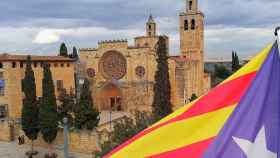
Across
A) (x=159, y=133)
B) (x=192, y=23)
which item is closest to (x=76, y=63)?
(x=192, y=23)

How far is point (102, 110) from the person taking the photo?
3772 cm

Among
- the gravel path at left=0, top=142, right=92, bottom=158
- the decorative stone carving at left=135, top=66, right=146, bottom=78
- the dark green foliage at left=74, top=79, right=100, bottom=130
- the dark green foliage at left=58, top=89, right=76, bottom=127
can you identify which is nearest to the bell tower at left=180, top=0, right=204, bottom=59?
the decorative stone carving at left=135, top=66, right=146, bottom=78

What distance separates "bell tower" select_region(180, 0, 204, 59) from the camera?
1558 inches

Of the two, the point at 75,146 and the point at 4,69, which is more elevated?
the point at 4,69

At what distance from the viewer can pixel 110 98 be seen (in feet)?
122

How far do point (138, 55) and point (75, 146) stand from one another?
14.3m

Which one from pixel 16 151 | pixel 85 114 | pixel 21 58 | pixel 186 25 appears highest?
pixel 186 25

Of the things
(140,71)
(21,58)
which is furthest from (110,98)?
(21,58)

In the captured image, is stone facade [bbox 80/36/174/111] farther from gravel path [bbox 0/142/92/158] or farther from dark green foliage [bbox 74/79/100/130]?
gravel path [bbox 0/142/92/158]

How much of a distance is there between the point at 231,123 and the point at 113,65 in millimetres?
33408

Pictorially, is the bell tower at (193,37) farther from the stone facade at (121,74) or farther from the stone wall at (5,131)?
the stone wall at (5,131)

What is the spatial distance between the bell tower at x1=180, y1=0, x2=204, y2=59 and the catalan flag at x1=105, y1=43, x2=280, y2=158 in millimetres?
36725

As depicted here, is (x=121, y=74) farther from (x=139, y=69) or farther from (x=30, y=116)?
(x=30, y=116)

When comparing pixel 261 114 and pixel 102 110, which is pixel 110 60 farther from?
pixel 261 114
